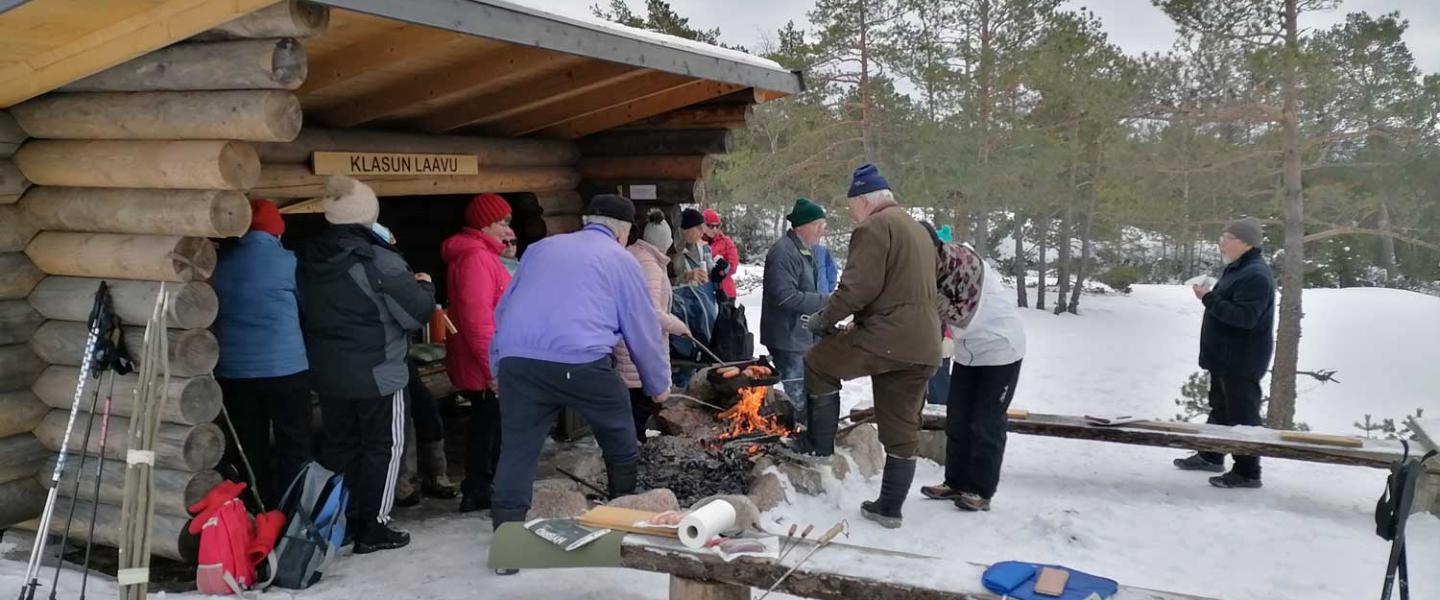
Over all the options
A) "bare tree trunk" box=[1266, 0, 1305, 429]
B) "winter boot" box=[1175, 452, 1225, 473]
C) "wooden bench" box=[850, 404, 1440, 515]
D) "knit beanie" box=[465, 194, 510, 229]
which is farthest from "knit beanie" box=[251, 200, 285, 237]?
"bare tree trunk" box=[1266, 0, 1305, 429]

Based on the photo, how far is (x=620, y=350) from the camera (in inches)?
254

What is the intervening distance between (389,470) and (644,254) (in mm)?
2448

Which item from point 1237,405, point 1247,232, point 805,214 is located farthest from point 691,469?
point 1247,232

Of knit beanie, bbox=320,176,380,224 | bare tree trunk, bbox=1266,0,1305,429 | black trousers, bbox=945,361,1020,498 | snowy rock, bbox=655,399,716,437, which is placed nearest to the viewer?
knit beanie, bbox=320,176,380,224

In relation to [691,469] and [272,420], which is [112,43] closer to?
[272,420]

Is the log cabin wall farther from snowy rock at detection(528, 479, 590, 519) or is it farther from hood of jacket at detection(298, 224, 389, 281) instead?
snowy rock at detection(528, 479, 590, 519)

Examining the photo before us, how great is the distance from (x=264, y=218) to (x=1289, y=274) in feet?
46.3

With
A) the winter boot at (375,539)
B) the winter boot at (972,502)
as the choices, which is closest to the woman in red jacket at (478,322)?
Result: the winter boot at (375,539)

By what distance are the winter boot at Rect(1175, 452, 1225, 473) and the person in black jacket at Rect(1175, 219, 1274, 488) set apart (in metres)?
0.28

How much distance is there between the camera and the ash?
5.79 metres

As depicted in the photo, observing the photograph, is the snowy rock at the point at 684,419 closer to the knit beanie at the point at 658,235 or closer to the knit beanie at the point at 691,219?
the knit beanie at the point at 658,235

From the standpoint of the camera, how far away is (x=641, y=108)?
7902mm

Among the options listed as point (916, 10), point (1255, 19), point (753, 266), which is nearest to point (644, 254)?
point (1255, 19)

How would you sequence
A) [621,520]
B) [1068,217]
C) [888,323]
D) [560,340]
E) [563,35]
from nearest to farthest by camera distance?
[621,520], [560,340], [563,35], [888,323], [1068,217]
